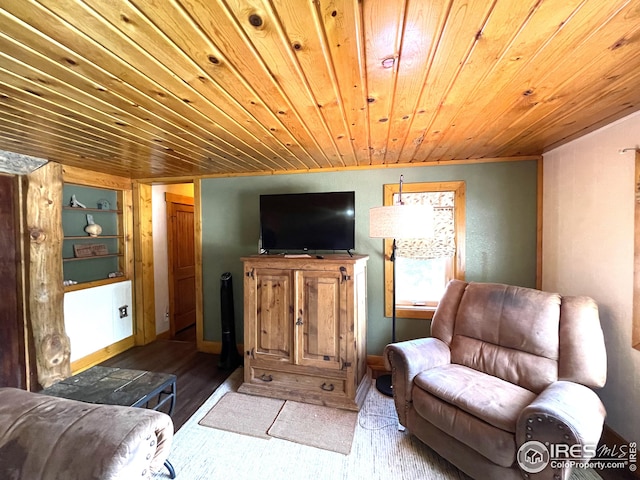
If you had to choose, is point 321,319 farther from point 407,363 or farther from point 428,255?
point 428,255

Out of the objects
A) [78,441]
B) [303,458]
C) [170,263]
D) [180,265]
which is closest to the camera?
[78,441]

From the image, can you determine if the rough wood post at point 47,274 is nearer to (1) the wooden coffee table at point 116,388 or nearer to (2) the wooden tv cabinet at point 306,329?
(1) the wooden coffee table at point 116,388

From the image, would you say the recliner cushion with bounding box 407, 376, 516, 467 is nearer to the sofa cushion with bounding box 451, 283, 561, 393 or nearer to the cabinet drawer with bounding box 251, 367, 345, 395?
the sofa cushion with bounding box 451, 283, 561, 393

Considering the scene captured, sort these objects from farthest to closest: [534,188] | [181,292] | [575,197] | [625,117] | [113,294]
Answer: [181,292]
[113,294]
[534,188]
[575,197]
[625,117]

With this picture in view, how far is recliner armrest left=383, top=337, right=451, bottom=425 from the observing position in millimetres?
1956

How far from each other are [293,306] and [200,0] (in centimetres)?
206

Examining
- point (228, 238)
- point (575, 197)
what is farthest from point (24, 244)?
point (575, 197)

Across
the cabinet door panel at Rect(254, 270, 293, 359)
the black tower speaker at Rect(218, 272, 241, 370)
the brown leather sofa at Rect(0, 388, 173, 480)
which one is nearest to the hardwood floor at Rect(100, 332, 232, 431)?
the black tower speaker at Rect(218, 272, 241, 370)

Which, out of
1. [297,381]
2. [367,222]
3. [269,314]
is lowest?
[297,381]

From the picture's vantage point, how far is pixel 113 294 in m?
3.36

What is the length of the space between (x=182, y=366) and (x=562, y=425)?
325cm

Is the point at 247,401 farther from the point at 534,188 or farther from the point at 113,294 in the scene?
the point at 534,188

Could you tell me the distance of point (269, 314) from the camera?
8.24 ft

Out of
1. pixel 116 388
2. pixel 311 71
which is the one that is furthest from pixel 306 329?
pixel 311 71
